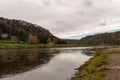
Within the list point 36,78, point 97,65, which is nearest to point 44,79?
point 36,78

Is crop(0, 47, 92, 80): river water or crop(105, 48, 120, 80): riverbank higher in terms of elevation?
crop(105, 48, 120, 80): riverbank

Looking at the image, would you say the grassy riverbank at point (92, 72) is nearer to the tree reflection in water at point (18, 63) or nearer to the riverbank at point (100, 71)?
the riverbank at point (100, 71)

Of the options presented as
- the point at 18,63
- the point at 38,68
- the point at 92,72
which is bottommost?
the point at 38,68

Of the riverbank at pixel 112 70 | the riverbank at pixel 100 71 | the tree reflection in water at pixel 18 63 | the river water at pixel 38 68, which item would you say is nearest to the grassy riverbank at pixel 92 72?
the riverbank at pixel 100 71

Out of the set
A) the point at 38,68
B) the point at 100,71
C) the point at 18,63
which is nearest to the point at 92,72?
the point at 100,71

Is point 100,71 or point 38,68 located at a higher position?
point 100,71

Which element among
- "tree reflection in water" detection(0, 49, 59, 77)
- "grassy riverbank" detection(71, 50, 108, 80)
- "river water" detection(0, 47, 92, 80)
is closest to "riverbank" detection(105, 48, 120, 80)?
"grassy riverbank" detection(71, 50, 108, 80)

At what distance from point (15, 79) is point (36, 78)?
7.32 feet

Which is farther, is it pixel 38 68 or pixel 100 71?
pixel 38 68

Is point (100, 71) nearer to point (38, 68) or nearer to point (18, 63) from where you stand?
point (38, 68)

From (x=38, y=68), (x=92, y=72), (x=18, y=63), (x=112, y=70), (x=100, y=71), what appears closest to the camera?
(x=100, y=71)

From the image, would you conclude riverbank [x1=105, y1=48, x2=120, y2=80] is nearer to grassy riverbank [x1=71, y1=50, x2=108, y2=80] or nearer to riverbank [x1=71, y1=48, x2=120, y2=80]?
riverbank [x1=71, y1=48, x2=120, y2=80]

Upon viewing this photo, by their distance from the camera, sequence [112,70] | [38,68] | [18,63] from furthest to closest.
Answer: [18,63] → [38,68] → [112,70]

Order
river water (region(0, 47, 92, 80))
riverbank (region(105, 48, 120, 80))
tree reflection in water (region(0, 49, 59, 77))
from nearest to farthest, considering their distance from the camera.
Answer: riverbank (region(105, 48, 120, 80))
river water (region(0, 47, 92, 80))
tree reflection in water (region(0, 49, 59, 77))
